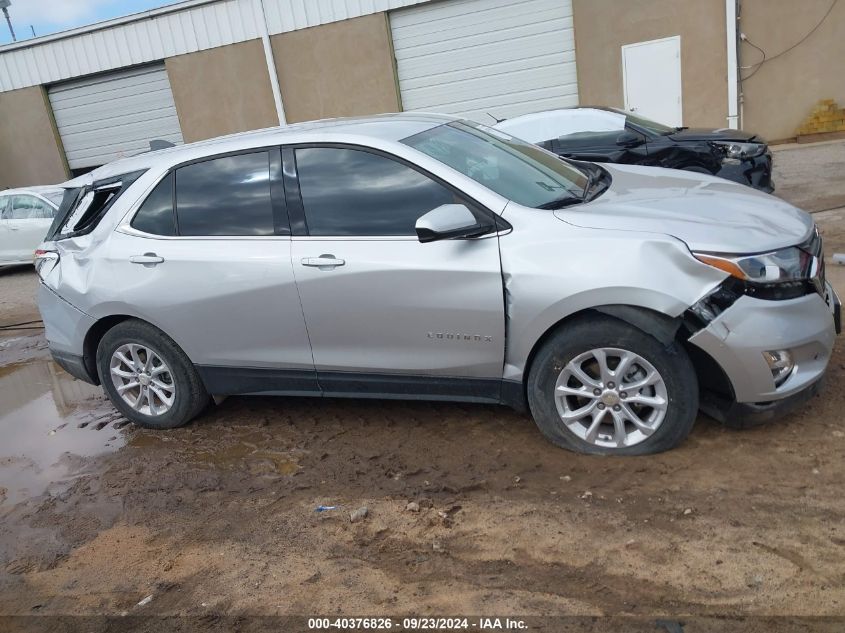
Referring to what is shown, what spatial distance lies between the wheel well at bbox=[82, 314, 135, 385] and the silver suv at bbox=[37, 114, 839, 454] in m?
0.01

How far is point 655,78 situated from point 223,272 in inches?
516

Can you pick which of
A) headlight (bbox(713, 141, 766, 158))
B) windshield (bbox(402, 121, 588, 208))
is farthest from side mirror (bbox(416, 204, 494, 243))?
headlight (bbox(713, 141, 766, 158))

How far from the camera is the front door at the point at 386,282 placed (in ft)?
12.3

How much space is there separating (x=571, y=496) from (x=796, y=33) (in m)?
14.3

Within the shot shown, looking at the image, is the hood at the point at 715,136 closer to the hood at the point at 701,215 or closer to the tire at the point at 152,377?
the hood at the point at 701,215

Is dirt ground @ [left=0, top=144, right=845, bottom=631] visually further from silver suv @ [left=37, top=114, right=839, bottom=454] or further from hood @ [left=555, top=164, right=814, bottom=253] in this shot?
hood @ [left=555, top=164, right=814, bottom=253]

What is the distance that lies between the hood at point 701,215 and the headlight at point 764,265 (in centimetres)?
3

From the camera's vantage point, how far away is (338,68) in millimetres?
17000

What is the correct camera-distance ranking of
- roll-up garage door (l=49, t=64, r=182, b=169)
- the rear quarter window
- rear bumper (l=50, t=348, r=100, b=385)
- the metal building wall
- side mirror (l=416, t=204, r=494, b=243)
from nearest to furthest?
side mirror (l=416, t=204, r=494, b=243), the rear quarter window, rear bumper (l=50, t=348, r=100, b=385), the metal building wall, roll-up garage door (l=49, t=64, r=182, b=169)

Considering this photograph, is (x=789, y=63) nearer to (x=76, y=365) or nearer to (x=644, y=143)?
(x=644, y=143)

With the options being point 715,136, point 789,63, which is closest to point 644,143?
point 715,136

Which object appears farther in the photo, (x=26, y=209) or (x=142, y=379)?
(x=26, y=209)

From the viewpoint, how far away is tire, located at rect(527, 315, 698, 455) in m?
3.48

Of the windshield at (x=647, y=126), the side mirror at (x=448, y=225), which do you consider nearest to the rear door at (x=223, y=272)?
the side mirror at (x=448, y=225)
